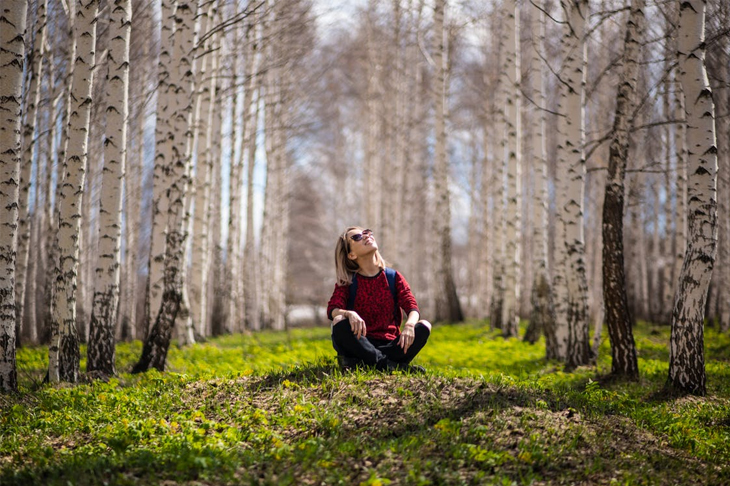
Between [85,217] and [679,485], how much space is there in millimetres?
13588

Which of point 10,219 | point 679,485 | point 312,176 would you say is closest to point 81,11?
point 10,219

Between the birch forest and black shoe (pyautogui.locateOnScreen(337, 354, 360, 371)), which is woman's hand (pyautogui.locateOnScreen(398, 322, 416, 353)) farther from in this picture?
the birch forest

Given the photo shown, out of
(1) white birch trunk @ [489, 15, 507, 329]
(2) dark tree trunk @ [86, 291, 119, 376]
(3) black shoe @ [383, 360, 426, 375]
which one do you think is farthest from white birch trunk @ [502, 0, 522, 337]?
(2) dark tree trunk @ [86, 291, 119, 376]

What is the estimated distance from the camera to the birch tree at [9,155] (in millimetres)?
5871

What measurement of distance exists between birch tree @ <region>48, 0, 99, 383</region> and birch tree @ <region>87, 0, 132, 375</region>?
0.27m

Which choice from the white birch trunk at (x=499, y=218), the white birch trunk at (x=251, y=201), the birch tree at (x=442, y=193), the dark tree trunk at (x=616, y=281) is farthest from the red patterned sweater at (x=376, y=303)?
the white birch trunk at (x=251, y=201)

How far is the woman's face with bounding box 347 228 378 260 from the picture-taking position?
5.75 m

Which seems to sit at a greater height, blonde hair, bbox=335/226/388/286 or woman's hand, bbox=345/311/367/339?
blonde hair, bbox=335/226/388/286

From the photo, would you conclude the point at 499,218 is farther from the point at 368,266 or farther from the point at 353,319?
the point at 353,319

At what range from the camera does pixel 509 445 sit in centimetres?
420

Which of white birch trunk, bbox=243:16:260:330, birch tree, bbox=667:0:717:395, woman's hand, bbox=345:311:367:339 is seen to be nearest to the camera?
woman's hand, bbox=345:311:367:339

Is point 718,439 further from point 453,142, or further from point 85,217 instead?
point 453,142

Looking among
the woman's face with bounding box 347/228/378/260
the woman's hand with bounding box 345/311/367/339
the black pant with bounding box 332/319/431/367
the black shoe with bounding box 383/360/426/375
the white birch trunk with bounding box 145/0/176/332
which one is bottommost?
the black shoe with bounding box 383/360/426/375

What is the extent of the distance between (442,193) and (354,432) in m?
12.1
